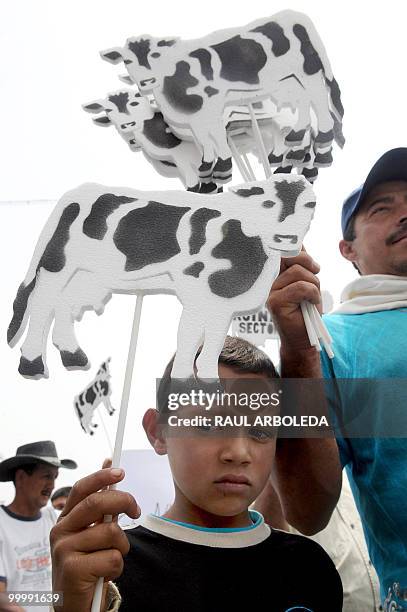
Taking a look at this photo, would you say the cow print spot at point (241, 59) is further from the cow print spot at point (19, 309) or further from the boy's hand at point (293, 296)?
the cow print spot at point (19, 309)

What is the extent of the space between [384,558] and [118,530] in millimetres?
486

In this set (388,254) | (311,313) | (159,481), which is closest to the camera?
(311,313)

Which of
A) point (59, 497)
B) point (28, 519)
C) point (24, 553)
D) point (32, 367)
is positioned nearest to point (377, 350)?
point (32, 367)

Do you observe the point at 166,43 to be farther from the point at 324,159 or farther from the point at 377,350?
the point at 377,350

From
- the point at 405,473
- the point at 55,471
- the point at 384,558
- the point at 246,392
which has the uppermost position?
the point at 246,392

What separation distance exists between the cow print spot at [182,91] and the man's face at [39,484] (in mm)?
1819

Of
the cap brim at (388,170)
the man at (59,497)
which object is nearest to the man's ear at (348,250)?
the cap brim at (388,170)

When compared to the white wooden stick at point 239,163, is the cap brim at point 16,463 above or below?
below

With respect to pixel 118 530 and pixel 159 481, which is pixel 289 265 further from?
pixel 159 481

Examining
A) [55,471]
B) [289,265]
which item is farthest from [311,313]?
[55,471]

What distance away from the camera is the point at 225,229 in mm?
853

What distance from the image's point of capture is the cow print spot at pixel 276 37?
1.10 m

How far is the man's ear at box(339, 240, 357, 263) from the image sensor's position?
4.21ft

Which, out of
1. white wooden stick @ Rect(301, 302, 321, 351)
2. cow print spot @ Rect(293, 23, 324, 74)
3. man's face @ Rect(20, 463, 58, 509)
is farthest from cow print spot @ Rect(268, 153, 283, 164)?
man's face @ Rect(20, 463, 58, 509)
